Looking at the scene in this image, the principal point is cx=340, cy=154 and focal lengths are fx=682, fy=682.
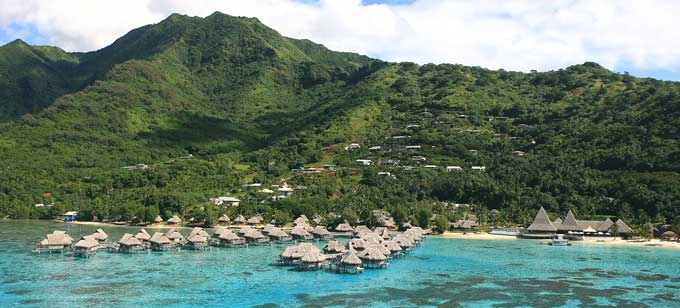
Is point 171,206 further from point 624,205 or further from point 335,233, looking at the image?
point 624,205

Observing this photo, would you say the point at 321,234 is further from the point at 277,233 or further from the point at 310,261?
the point at 310,261

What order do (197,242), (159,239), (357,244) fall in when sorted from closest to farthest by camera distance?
(357,244)
(159,239)
(197,242)

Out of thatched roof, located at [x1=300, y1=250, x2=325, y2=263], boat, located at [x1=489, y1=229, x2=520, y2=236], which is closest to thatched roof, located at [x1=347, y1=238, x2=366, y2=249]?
thatched roof, located at [x1=300, y1=250, x2=325, y2=263]

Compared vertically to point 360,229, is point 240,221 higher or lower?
higher

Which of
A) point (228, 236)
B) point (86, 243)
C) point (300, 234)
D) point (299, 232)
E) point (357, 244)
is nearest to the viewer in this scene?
point (357, 244)

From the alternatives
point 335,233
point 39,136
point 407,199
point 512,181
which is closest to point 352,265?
point 335,233

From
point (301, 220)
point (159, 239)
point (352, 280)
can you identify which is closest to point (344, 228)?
point (301, 220)
